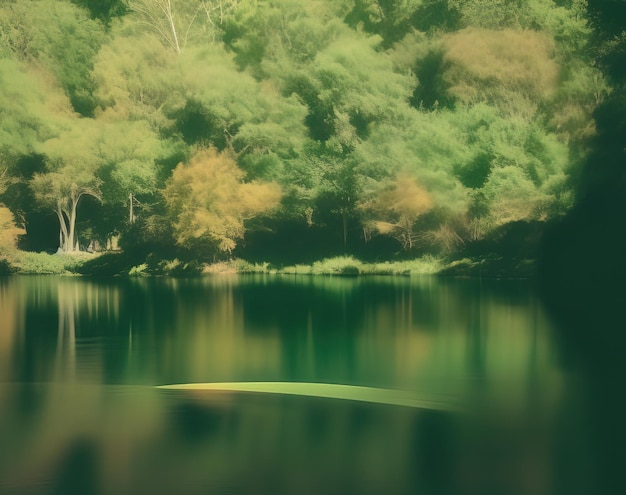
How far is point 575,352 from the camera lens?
1584 cm

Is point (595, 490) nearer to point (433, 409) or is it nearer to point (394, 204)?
point (433, 409)

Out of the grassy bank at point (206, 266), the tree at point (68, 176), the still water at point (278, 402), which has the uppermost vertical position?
the tree at point (68, 176)

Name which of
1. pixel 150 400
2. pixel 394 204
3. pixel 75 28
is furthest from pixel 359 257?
pixel 150 400

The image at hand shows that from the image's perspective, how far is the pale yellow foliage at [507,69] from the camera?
4069 centimetres

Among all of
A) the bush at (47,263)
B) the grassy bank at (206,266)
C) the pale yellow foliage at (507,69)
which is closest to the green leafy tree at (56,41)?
the bush at (47,263)

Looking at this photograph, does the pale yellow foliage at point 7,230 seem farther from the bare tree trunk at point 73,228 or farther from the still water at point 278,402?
the still water at point 278,402

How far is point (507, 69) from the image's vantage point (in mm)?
41281

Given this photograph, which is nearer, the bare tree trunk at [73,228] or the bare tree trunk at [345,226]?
the bare tree trunk at [345,226]

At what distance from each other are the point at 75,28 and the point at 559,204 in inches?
1026

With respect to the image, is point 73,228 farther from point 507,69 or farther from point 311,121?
point 507,69

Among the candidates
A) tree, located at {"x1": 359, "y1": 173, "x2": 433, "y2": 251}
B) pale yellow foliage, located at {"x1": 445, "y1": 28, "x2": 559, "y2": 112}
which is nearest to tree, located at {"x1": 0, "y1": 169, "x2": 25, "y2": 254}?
tree, located at {"x1": 359, "y1": 173, "x2": 433, "y2": 251}

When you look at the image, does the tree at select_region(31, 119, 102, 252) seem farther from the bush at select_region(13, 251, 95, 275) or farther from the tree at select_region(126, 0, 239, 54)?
the tree at select_region(126, 0, 239, 54)

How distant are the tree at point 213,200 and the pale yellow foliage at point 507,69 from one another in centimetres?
876

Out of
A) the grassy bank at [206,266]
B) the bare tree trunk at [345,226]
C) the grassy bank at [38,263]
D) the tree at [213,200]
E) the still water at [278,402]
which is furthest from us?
the grassy bank at [38,263]
